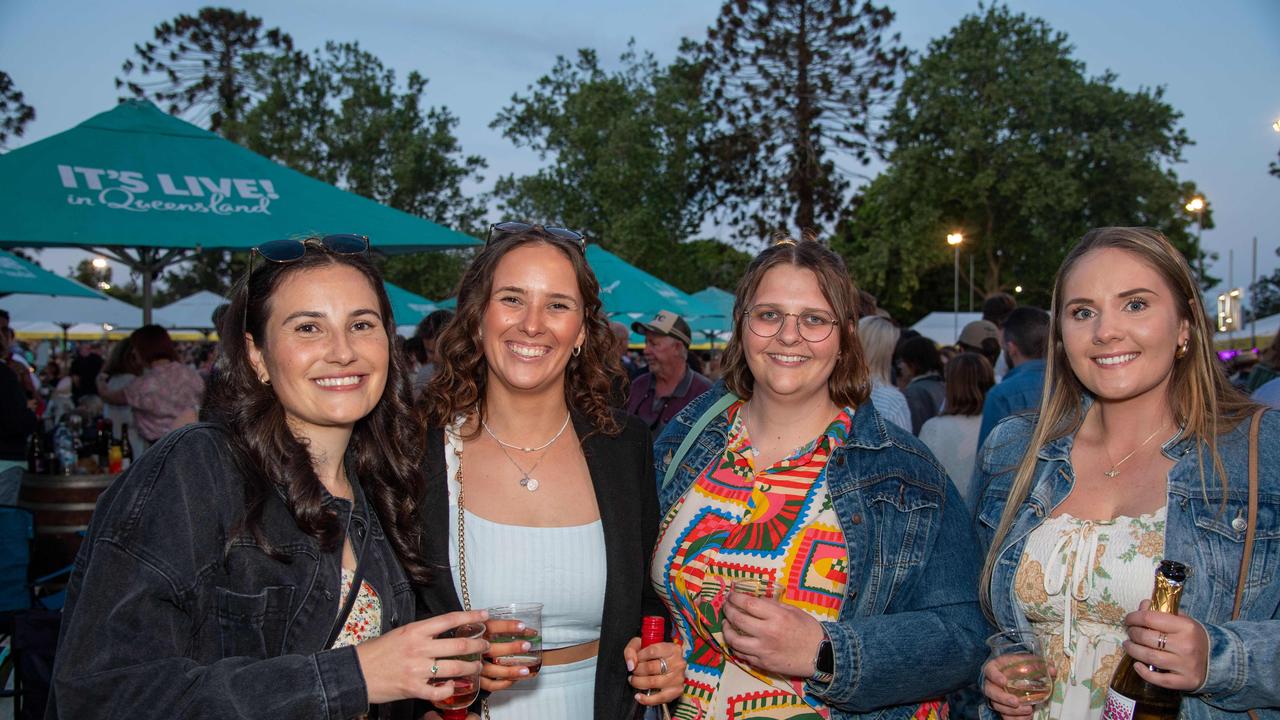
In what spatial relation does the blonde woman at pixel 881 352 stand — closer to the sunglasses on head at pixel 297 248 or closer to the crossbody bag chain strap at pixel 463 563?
the crossbody bag chain strap at pixel 463 563

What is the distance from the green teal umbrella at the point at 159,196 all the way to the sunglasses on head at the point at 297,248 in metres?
2.93

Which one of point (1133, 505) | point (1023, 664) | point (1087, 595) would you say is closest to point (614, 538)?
point (1023, 664)

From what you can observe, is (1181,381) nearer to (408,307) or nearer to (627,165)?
(408,307)

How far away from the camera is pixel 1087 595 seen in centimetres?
225

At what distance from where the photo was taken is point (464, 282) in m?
2.92

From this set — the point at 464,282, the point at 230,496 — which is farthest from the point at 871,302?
the point at 230,496

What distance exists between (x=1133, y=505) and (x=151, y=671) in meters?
2.35

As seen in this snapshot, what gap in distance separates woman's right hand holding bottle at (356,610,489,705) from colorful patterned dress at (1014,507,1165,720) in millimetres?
1467

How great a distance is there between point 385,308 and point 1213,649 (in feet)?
7.08

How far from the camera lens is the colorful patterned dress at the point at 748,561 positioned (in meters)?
2.46

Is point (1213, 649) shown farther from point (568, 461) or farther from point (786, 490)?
point (568, 461)

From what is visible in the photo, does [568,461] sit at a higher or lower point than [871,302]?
lower

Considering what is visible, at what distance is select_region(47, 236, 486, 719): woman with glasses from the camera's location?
5.36ft

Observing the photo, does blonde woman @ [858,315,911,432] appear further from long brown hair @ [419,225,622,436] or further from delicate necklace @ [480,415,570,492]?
delicate necklace @ [480,415,570,492]
